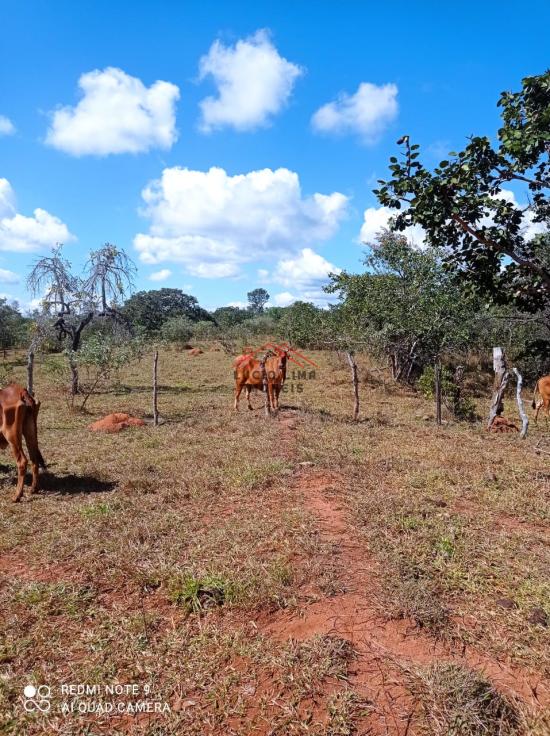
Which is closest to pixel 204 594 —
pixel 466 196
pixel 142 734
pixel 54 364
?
pixel 142 734

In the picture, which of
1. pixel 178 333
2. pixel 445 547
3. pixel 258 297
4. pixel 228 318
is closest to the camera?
pixel 445 547

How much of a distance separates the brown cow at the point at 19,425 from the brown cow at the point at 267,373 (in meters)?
6.38

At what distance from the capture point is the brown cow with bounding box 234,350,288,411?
1236 cm

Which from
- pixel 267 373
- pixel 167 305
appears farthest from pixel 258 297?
pixel 267 373

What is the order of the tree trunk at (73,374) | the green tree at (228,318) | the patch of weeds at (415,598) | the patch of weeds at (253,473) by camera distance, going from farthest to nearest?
1. the green tree at (228,318)
2. the tree trunk at (73,374)
3. the patch of weeds at (253,473)
4. the patch of weeds at (415,598)

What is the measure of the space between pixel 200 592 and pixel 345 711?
1.63m

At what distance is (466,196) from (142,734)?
5440 mm

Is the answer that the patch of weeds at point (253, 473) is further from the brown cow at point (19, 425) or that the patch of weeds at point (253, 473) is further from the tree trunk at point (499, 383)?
the tree trunk at point (499, 383)

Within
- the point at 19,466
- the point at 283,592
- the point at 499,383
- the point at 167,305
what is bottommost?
the point at 283,592

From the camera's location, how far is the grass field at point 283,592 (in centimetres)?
281

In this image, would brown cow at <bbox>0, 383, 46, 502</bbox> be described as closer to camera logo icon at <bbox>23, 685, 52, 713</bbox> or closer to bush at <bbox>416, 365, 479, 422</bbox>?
camera logo icon at <bbox>23, 685, 52, 713</bbox>

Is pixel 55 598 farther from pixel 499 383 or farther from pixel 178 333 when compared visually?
pixel 178 333

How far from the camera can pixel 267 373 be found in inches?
488

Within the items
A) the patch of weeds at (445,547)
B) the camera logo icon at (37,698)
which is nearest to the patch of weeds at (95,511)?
the camera logo icon at (37,698)
